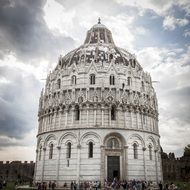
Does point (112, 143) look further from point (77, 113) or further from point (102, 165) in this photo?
point (77, 113)

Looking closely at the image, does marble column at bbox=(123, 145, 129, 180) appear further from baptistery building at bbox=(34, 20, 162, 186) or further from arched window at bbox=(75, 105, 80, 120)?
arched window at bbox=(75, 105, 80, 120)

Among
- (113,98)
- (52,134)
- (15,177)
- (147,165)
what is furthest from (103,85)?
(15,177)

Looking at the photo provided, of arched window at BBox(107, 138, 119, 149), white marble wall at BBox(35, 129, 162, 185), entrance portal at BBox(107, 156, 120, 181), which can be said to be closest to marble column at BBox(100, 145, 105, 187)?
white marble wall at BBox(35, 129, 162, 185)

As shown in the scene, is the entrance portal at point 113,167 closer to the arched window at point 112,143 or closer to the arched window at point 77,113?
the arched window at point 112,143

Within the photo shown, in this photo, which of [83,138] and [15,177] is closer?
[83,138]

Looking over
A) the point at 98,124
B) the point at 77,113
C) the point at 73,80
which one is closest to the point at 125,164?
the point at 98,124

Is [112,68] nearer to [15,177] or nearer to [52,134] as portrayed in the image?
[52,134]

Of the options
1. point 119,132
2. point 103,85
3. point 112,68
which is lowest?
point 119,132

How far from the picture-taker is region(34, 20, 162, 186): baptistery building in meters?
41.5

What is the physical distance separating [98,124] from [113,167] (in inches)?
278

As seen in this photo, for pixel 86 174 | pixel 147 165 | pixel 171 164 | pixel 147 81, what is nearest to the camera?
pixel 86 174

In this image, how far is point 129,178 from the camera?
40781 millimetres

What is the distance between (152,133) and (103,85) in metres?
12.1

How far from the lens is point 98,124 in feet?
139
